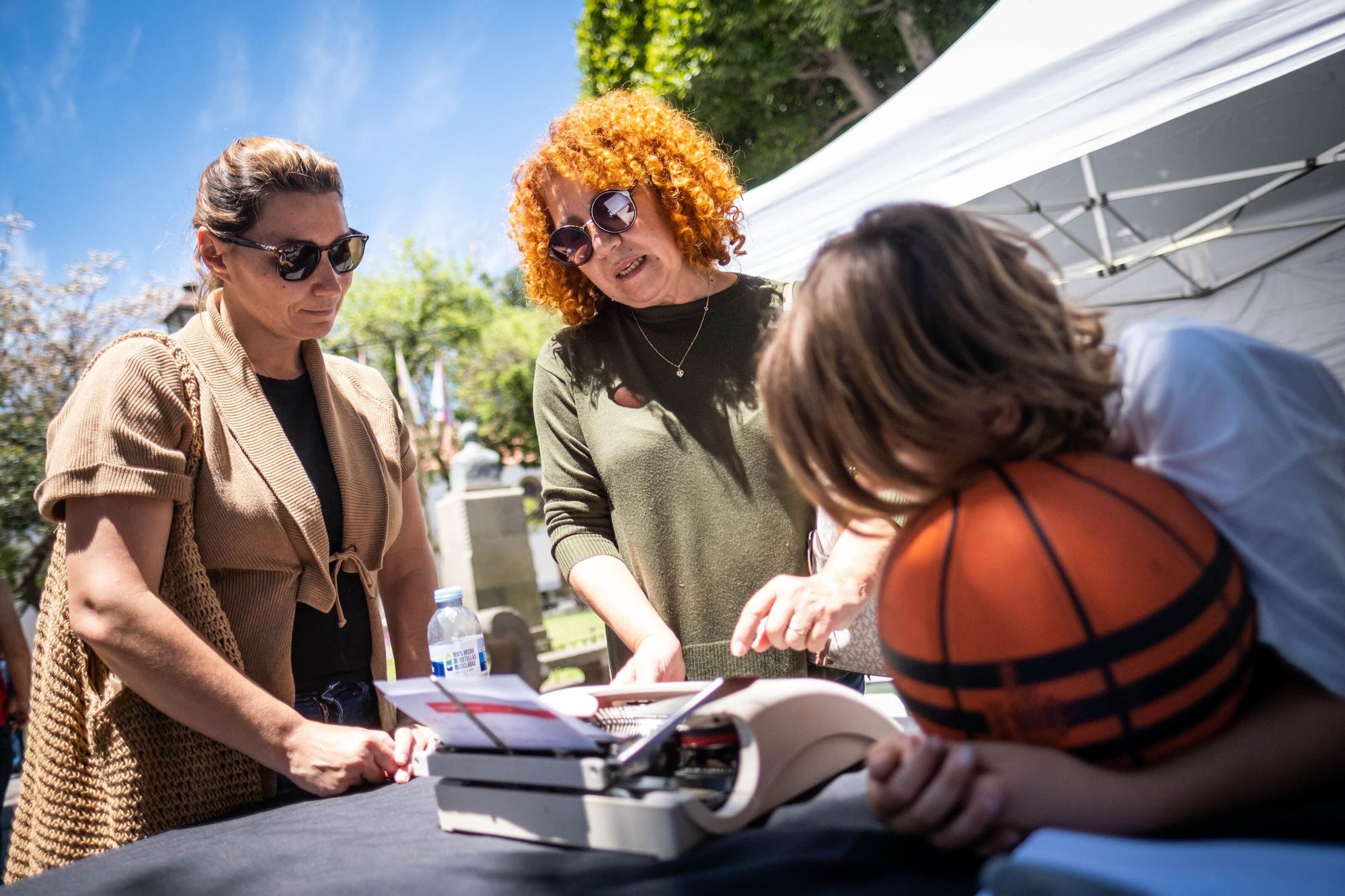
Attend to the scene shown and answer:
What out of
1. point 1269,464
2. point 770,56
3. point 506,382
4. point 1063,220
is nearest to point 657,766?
point 1269,464

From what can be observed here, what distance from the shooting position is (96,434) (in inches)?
71.5

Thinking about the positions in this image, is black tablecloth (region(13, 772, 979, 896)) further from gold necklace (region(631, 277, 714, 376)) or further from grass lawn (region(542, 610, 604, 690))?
grass lawn (region(542, 610, 604, 690))

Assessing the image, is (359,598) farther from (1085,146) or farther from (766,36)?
(766,36)

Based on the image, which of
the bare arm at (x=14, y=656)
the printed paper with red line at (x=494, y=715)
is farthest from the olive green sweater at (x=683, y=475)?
the bare arm at (x=14, y=656)

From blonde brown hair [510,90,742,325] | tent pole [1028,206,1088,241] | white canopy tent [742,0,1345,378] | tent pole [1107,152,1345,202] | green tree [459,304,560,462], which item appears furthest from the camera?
green tree [459,304,560,462]

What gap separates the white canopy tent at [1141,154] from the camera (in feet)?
11.5

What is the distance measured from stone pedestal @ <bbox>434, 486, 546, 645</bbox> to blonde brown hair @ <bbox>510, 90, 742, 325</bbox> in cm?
905

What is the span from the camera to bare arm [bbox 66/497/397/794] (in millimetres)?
1784

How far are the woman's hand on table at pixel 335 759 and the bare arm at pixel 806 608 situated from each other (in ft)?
2.50

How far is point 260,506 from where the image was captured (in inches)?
79.7

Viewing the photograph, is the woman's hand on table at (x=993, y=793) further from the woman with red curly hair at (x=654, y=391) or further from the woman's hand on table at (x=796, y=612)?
the woman with red curly hair at (x=654, y=391)

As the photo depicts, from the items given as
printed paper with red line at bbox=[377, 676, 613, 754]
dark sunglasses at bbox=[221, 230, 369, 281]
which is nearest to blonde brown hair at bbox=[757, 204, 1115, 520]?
printed paper with red line at bbox=[377, 676, 613, 754]

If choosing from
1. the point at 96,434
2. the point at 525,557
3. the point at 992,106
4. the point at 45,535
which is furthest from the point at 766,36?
the point at 96,434

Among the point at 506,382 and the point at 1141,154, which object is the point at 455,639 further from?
the point at 506,382
